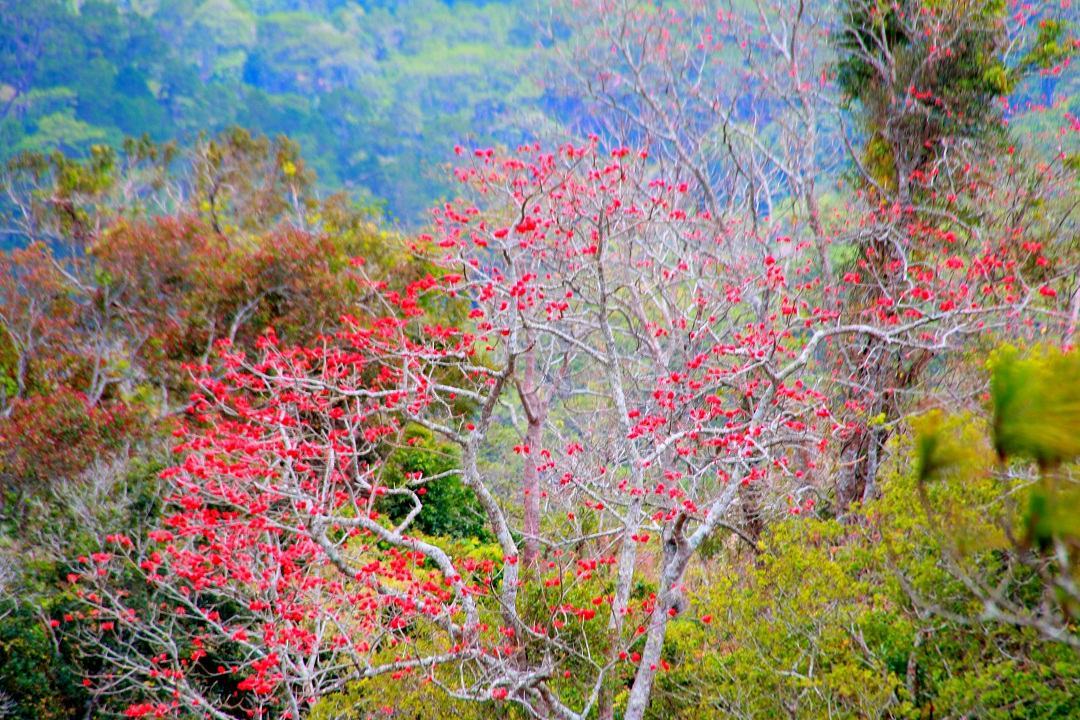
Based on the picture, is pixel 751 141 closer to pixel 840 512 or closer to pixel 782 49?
pixel 782 49

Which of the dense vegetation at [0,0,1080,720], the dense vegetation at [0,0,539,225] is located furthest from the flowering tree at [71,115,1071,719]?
the dense vegetation at [0,0,539,225]

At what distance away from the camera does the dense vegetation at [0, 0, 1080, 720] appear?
4137 millimetres

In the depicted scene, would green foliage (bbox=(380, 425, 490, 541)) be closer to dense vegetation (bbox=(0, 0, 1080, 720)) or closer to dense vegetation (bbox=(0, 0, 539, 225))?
dense vegetation (bbox=(0, 0, 1080, 720))

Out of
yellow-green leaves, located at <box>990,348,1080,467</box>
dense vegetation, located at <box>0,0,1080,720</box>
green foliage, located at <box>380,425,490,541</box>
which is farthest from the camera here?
green foliage, located at <box>380,425,490,541</box>

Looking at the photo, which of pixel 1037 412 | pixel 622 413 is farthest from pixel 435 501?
pixel 1037 412

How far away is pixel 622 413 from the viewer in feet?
19.5

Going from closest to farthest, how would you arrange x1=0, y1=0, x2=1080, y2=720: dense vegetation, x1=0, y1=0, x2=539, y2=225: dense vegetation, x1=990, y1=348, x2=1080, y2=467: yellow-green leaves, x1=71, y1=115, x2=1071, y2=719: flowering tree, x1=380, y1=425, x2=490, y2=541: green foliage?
x1=990, y1=348, x2=1080, y2=467: yellow-green leaves < x1=0, y1=0, x2=1080, y2=720: dense vegetation < x1=71, y1=115, x2=1071, y2=719: flowering tree < x1=380, y1=425, x2=490, y2=541: green foliage < x1=0, y1=0, x2=539, y2=225: dense vegetation

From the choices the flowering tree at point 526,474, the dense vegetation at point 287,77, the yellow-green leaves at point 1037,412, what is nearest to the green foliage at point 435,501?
the flowering tree at point 526,474

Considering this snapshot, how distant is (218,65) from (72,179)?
52483 mm

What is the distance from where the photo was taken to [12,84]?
163 ft

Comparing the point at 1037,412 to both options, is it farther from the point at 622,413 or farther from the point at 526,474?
the point at 526,474

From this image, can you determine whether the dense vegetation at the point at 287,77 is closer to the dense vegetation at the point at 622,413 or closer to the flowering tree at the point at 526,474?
the dense vegetation at the point at 622,413

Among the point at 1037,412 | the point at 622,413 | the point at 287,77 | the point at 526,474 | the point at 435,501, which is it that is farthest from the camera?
the point at 287,77

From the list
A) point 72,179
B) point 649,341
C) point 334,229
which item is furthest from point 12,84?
point 649,341
